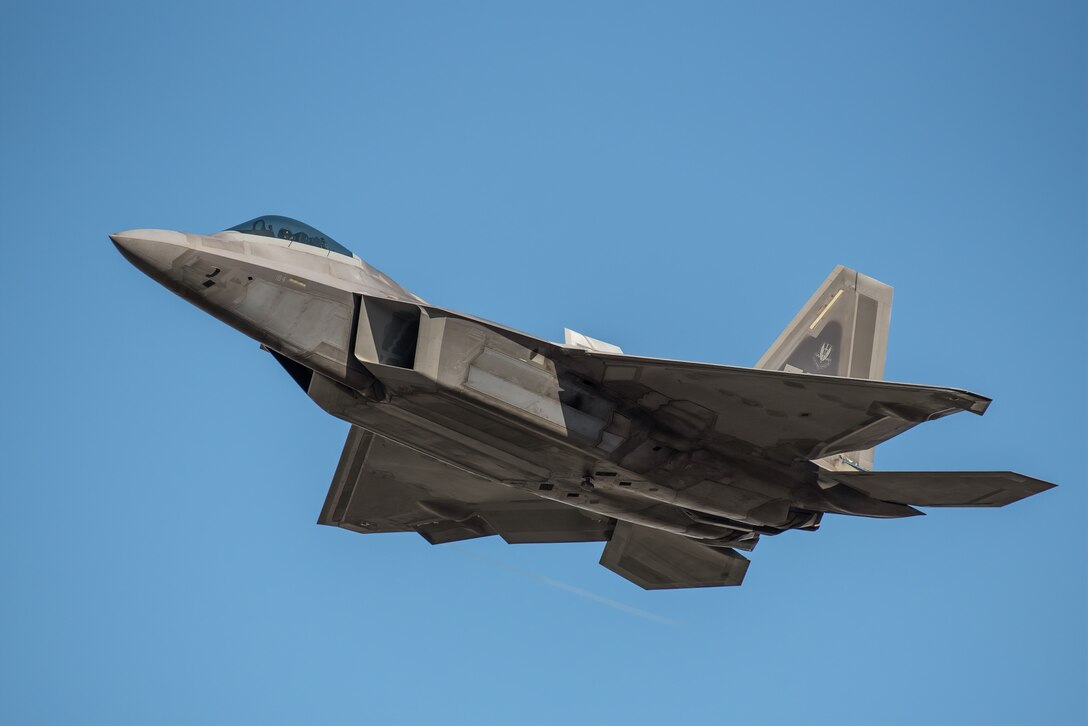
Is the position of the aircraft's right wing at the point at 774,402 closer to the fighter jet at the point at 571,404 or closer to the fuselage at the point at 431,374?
the fighter jet at the point at 571,404

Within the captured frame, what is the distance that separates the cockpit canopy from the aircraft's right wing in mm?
3431

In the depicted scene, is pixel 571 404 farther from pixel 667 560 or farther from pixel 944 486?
pixel 667 560

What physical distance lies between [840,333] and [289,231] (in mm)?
9445

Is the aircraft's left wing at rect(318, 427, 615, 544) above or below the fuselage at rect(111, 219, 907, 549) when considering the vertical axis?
below

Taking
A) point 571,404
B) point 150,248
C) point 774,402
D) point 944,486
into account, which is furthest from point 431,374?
point 944,486

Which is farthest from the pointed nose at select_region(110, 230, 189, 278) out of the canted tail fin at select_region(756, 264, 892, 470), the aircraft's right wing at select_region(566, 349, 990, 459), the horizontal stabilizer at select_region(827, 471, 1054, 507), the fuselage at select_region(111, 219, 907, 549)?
the canted tail fin at select_region(756, 264, 892, 470)

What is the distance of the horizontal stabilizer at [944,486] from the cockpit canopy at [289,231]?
301 inches

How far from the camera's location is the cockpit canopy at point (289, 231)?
1575cm

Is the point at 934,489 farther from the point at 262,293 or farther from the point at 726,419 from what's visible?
the point at 262,293

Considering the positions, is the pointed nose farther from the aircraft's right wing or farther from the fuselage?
the aircraft's right wing

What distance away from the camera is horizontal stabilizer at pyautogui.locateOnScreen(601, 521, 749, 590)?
68.4 ft

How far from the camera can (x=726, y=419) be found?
54.6ft

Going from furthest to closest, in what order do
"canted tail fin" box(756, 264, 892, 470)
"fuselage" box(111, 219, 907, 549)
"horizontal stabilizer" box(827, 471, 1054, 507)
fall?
"canted tail fin" box(756, 264, 892, 470) < "horizontal stabilizer" box(827, 471, 1054, 507) < "fuselage" box(111, 219, 907, 549)

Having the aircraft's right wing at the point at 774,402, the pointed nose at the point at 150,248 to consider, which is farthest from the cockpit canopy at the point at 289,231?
the aircraft's right wing at the point at 774,402
